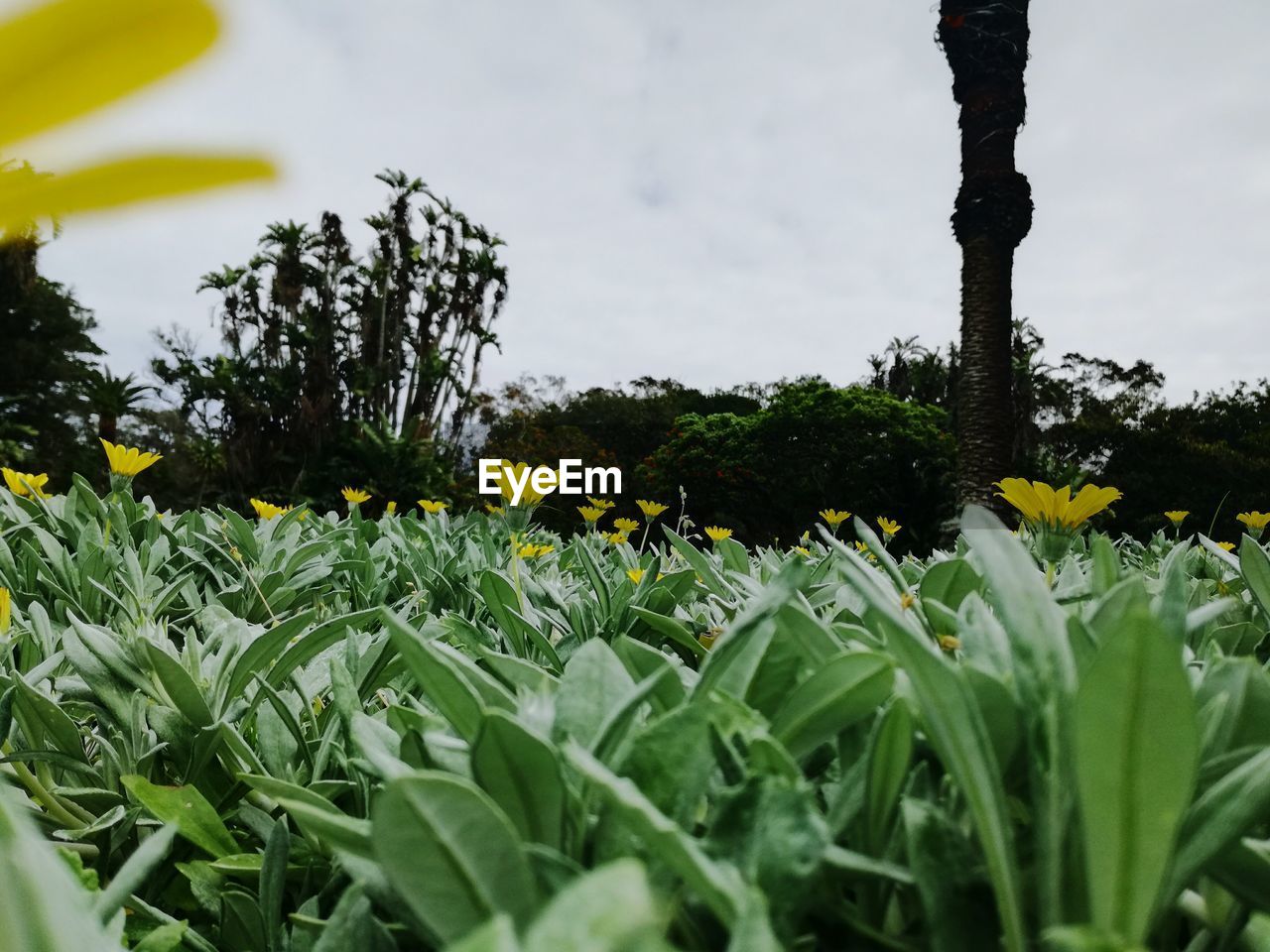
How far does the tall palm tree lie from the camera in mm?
6836

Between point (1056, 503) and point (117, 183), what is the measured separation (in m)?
1.11

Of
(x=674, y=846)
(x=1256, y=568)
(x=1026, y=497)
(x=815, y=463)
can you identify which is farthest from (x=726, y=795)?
(x=815, y=463)

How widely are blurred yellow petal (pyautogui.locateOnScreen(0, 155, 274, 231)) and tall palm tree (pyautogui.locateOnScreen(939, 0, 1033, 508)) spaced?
23.3ft

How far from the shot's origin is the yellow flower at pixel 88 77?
19 centimetres

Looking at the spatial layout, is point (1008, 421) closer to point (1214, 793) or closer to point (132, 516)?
point (132, 516)

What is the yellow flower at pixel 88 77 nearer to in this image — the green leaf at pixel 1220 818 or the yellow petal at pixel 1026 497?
the green leaf at pixel 1220 818

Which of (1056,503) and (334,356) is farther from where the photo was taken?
(334,356)

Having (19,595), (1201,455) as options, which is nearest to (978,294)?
(19,595)

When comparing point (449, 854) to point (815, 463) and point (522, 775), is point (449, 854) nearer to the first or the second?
point (522, 775)

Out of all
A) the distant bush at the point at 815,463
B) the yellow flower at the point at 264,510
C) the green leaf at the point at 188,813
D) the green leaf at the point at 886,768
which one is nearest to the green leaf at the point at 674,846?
the green leaf at the point at 886,768

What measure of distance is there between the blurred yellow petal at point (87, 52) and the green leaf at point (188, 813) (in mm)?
439

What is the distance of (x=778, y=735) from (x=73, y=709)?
0.77 meters

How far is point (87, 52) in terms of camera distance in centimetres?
20

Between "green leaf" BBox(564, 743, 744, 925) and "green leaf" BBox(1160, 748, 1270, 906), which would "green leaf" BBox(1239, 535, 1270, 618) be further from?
"green leaf" BBox(564, 743, 744, 925)
